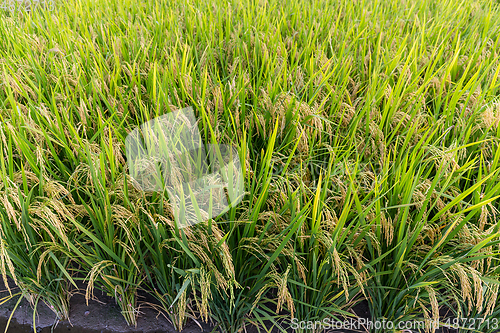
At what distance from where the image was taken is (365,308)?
1396 mm

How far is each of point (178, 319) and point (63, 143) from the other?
2.99ft

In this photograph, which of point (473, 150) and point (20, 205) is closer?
point (20, 205)

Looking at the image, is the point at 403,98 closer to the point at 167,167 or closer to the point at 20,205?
the point at 167,167

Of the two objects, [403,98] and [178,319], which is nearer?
[178,319]

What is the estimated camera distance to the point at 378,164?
1657mm

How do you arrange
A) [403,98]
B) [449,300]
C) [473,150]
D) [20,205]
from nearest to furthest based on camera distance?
1. [20,205]
2. [449,300]
3. [473,150]
4. [403,98]

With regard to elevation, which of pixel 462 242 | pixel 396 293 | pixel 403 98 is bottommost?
pixel 396 293

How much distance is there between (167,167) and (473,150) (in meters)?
1.49

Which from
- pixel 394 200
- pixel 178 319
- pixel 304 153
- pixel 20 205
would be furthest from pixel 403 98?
pixel 20 205

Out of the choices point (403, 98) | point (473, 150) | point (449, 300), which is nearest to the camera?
point (449, 300)

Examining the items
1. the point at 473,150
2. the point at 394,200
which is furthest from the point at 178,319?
the point at 473,150

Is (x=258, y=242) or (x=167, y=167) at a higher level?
(x=167, y=167)

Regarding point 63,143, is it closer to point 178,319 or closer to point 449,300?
point 178,319

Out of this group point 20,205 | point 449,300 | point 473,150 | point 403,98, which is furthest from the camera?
point 403,98
